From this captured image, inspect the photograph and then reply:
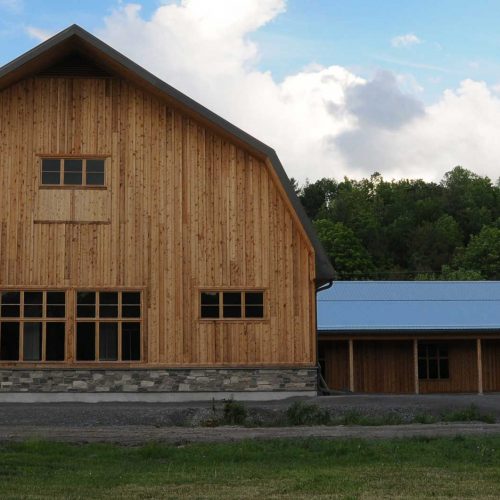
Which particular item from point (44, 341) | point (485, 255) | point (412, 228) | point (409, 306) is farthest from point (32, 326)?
point (412, 228)

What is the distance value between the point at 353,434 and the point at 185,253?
837 centimetres

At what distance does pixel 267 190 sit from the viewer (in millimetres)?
23938

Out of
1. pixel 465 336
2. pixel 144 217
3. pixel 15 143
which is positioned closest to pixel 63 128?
pixel 15 143

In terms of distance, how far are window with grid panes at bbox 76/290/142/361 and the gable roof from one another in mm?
4392

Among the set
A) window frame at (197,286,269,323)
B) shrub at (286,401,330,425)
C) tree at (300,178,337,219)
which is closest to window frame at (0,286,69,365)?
window frame at (197,286,269,323)

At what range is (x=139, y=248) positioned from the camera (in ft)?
77.7

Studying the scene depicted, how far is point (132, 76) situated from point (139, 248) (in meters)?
4.12

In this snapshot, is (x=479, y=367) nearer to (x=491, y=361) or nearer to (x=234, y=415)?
(x=491, y=361)

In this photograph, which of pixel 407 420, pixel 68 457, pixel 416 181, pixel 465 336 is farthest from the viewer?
pixel 416 181

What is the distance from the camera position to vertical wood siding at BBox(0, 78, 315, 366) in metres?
23.5

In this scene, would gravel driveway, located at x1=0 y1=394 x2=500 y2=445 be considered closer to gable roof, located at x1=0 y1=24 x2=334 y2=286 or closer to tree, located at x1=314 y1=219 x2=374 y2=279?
gable roof, located at x1=0 y1=24 x2=334 y2=286

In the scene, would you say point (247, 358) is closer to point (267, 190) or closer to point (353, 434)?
point (267, 190)

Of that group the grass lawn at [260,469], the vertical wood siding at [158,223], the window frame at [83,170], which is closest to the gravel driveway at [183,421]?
the grass lawn at [260,469]

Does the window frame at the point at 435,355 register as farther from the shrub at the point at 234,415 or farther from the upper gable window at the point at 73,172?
the shrub at the point at 234,415
